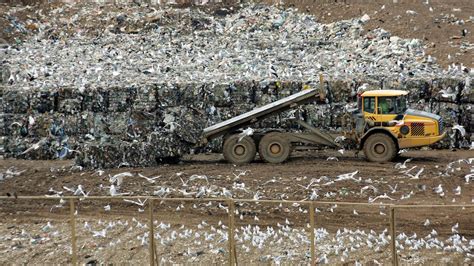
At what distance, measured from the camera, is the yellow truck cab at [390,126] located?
15055 millimetres

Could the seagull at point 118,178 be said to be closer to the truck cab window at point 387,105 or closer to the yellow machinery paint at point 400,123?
the yellow machinery paint at point 400,123

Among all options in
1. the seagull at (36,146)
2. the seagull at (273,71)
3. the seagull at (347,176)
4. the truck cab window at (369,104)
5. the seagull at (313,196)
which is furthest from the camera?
the seagull at (273,71)

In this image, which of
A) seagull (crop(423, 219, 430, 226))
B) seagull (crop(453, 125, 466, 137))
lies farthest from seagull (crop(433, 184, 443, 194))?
seagull (crop(453, 125, 466, 137))

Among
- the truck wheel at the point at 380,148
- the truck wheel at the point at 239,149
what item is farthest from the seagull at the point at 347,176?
the truck wheel at the point at 239,149

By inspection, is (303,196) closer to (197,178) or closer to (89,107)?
(197,178)

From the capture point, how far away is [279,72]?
18.9 metres

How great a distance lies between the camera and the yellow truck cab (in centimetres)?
1505

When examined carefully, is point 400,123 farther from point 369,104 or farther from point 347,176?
point 347,176

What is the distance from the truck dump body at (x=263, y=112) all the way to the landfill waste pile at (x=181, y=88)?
40 cm

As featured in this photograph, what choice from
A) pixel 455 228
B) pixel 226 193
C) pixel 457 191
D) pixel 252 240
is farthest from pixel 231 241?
pixel 457 191

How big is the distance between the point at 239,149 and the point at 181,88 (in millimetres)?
2719

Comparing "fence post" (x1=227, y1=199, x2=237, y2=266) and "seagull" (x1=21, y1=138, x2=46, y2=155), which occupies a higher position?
"seagull" (x1=21, y1=138, x2=46, y2=155)

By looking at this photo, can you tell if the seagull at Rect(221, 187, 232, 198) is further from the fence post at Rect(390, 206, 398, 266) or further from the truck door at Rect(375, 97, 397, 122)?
the fence post at Rect(390, 206, 398, 266)

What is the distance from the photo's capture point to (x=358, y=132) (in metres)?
15.5
